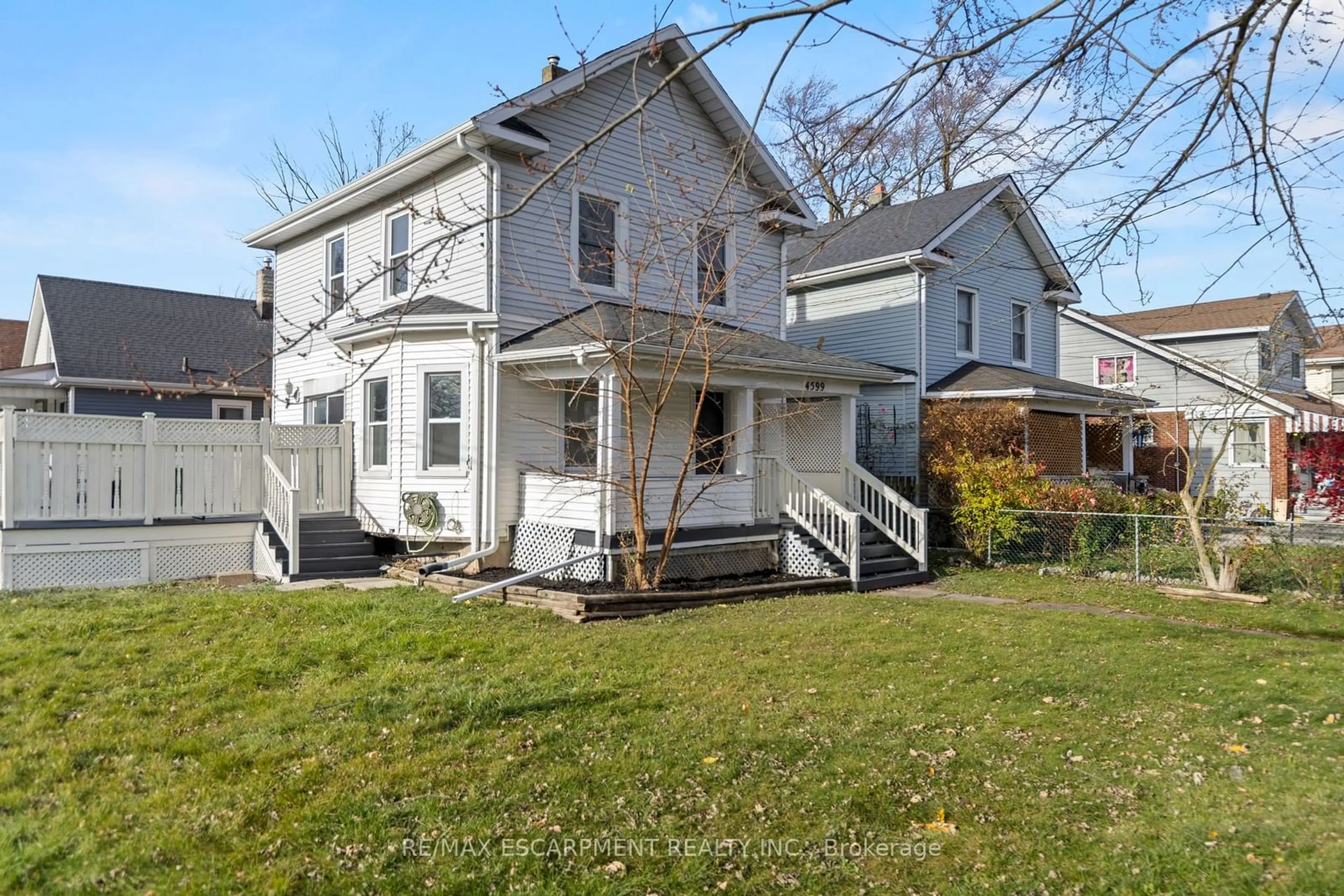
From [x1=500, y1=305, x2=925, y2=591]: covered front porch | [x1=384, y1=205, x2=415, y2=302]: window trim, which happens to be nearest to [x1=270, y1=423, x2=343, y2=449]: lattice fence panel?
[x1=384, y1=205, x2=415, y2=302]: window trim

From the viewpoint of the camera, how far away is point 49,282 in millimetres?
23453

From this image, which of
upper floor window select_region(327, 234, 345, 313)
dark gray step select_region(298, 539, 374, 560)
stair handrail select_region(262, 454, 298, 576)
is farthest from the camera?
upper floor window select_region(327, 234, 345, 313)

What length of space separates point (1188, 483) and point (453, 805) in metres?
11.4

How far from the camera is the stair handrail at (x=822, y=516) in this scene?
12312 millimetres

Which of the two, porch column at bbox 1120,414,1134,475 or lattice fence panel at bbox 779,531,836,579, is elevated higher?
porch column at bbox 1120,414,1134,475

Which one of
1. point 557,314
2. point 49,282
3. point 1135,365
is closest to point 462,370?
point 557,314

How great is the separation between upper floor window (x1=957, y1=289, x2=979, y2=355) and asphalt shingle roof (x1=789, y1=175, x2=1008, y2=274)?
1703 mm

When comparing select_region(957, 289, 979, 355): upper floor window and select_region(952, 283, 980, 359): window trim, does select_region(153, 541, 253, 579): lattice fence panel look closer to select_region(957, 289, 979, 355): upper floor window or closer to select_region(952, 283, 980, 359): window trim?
select_region(952, 283, 980, 359): window trim

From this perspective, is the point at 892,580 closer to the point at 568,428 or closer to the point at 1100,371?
→ the point at 568,428

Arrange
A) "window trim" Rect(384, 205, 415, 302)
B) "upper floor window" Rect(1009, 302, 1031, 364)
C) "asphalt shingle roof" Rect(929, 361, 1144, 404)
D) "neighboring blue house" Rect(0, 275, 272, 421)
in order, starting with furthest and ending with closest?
"neighboring blue house" Rect(0, 275, 272, 421) < "upper floor window" Rect(1009, 302, 1031, 364) < "asphalt shingle roof" Rect(929, 361, 1144, 404) < "window trim" Rect(384, 205, 415, 302)

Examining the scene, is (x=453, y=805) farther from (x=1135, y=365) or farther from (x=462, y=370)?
(x=1135, y=365)

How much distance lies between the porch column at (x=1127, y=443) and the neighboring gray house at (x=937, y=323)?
0.09m

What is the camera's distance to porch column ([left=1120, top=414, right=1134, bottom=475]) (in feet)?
67.2

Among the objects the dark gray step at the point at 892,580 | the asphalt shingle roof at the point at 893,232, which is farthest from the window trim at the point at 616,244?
the dark gray step at the point at 892,580
